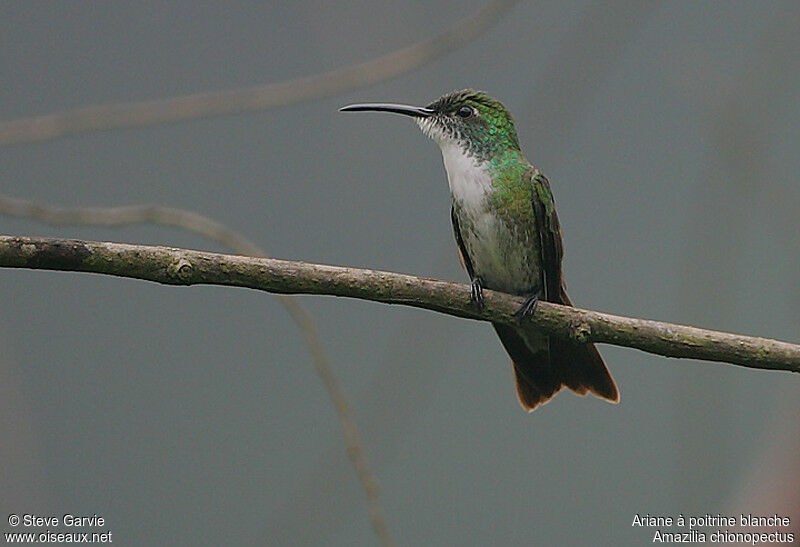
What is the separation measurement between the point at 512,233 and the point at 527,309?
0.50 metres

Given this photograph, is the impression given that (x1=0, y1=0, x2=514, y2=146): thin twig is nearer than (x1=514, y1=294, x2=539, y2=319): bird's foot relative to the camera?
No

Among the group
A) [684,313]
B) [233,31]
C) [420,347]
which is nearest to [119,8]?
[233,31]

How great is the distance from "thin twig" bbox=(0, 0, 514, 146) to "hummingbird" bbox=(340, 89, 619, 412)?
16 cm

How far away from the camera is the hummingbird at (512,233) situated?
296cm

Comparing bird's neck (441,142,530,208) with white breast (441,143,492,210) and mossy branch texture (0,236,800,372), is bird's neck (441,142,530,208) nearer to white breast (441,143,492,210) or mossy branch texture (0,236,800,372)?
white breast (441,143,492,210)

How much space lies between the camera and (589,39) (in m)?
3.21

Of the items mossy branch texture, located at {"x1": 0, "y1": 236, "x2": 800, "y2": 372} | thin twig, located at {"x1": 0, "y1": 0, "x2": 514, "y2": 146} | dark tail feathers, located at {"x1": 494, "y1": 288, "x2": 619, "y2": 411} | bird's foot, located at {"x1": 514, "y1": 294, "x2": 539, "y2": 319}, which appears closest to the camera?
mossy branch texture, located at {"x1": 0, "y1": 236, "x2": 800, "y2": 372}

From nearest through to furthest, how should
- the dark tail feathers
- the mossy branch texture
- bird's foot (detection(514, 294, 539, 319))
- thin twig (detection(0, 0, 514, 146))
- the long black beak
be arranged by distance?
the mossy branch texture → bird's foot (detection(514, 294, 539, 319)) → the dark tail feathers → thin twig (detection(0, 0, 514, 146)) → the long black beak

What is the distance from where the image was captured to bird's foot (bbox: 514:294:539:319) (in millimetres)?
2457

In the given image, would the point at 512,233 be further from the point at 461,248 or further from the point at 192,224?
the point at 192,224

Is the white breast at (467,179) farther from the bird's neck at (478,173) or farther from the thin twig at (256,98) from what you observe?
the thin twig at (256,98)

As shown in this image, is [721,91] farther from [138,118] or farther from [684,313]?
[138,118]

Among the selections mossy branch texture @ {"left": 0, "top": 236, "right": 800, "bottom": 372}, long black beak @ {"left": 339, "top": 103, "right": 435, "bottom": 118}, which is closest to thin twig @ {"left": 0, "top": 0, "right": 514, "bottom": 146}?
long black beak @ {"left": 339, "top": 103, "right": 435, "bottom": 118}

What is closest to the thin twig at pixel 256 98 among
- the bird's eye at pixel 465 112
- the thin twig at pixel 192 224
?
the bird's eye at pixel 465 112
